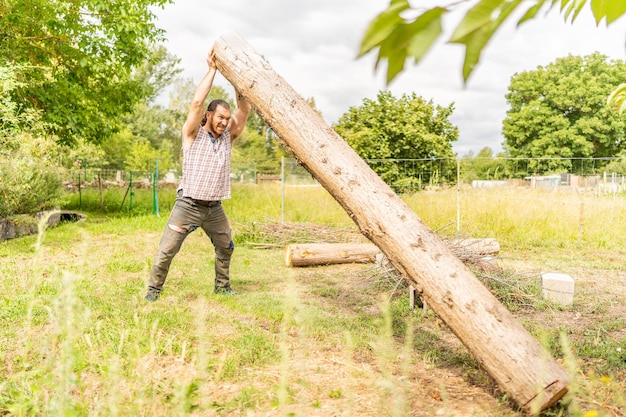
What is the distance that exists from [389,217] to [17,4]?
37.5ft

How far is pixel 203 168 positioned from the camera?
16.1 feet

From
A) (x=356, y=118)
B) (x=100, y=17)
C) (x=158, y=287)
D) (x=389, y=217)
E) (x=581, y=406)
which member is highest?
(x=100, y=17)

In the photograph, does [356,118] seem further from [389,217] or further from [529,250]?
[389,217]

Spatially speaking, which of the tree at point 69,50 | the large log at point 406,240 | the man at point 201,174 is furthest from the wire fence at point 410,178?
the large log at point 406,240

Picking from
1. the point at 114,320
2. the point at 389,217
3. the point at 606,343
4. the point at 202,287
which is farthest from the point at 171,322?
the point at 606,343

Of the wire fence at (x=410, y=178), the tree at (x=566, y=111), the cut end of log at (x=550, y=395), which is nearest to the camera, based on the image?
the cut end of log at (x=550, y=395)

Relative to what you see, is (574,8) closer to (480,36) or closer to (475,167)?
(480,36)

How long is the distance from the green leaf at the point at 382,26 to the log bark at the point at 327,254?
7.07m

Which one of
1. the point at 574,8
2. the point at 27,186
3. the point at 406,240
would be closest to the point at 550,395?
the point at 406,240

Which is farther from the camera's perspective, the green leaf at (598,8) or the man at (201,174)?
the man at (201,174)

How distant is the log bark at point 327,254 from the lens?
25.3 feet

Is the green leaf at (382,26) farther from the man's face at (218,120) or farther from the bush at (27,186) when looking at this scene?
the bush at (27,186)

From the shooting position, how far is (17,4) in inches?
440

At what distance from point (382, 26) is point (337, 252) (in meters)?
7.34
